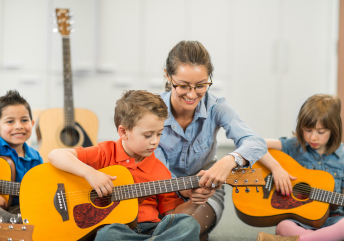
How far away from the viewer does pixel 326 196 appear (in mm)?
1533

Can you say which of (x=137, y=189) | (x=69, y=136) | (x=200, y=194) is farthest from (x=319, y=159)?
(x=69, y=136)

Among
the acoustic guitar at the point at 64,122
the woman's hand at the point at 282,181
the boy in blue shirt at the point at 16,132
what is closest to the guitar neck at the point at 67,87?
the acoustic guitar at the point at 64,122

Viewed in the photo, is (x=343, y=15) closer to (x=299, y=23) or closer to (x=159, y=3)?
(x=299, y=23)

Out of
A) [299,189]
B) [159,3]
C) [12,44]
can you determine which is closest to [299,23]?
[159,3]

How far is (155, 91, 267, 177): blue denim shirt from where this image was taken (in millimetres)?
1510

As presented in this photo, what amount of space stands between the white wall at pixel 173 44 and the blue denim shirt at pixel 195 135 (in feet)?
5.68

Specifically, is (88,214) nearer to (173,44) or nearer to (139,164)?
(139,164)

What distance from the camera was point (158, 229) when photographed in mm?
1146

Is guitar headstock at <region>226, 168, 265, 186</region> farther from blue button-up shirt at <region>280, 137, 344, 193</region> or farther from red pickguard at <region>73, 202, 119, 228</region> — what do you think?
blue button-up shirt at <region>280, 137, 344, 193</region>

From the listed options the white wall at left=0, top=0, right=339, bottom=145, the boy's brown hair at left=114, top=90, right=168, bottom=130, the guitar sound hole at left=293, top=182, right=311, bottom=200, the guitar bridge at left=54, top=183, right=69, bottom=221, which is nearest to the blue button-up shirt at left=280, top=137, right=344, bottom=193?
the guitar sound hole at left=293, top=182, right=311, bottom=200

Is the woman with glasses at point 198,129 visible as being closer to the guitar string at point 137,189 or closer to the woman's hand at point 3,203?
the guitar string at point 137,189

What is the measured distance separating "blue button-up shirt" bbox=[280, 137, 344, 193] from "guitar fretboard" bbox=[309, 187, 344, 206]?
127mm

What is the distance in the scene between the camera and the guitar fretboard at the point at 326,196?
1521mm

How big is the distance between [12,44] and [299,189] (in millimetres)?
2837
